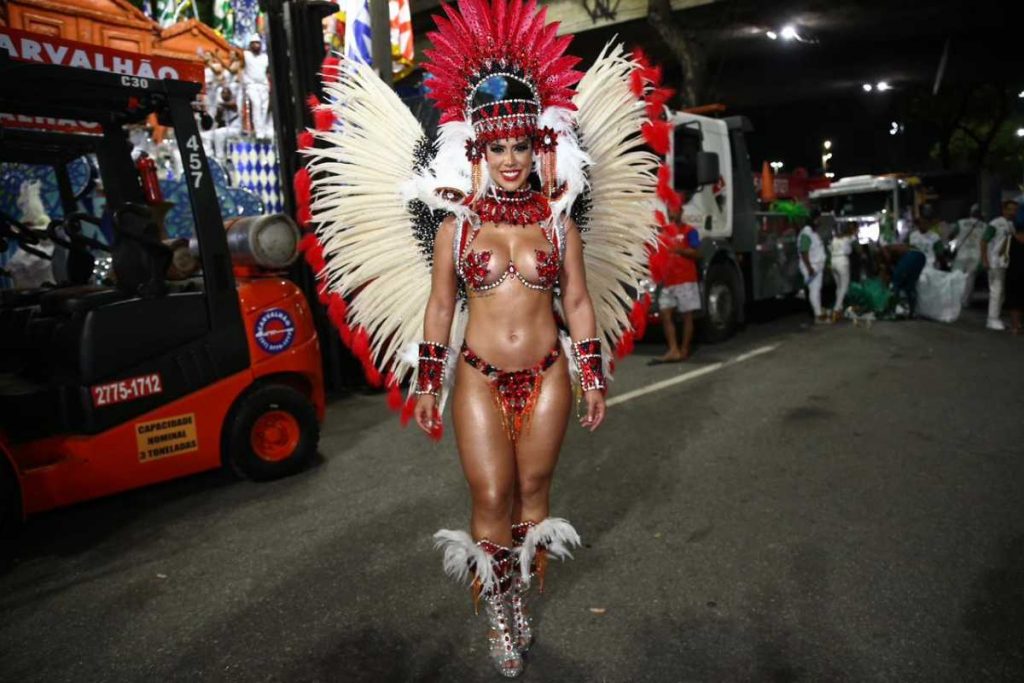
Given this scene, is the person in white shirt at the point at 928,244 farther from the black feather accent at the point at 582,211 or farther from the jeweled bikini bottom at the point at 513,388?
the jeweled bikini bottom at the point at 513,388

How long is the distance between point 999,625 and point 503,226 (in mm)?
2454

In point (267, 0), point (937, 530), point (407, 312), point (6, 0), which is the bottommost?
point (937, 530)

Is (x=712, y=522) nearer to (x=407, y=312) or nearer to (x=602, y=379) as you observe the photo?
(x=602, y=379)

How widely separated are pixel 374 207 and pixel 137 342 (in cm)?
223

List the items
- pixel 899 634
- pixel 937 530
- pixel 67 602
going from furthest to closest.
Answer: pixel 937 530
pixel 67 602
pixel 899 634

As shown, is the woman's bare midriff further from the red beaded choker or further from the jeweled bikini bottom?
the red beaded choker

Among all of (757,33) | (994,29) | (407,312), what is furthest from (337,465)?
(994,29)

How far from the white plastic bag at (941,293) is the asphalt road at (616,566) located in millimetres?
6078

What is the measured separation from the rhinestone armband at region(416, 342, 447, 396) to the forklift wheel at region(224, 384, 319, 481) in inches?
101

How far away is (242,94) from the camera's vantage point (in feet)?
37.8

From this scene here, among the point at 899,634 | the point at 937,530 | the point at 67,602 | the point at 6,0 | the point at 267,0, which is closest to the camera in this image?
the point at 899,634

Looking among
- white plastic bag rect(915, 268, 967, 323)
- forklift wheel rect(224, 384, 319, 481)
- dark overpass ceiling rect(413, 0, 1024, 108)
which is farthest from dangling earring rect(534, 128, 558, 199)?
dark overpass ceiling rect(413, 0, 1024, 108)

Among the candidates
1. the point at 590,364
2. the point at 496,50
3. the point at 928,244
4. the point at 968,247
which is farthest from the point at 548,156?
the point at 968,247

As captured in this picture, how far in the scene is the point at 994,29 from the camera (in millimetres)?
18812
